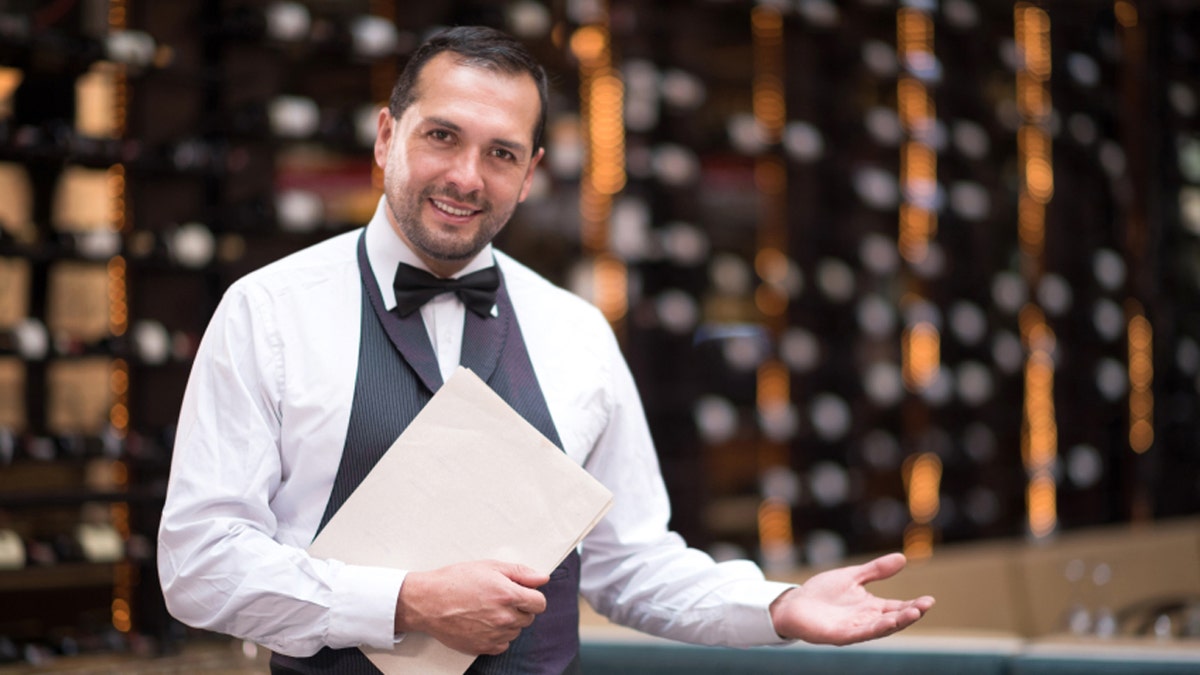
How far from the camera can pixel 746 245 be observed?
607 centimetres

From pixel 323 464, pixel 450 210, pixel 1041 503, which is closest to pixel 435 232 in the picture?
pixel 450 210

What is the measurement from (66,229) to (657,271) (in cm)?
211

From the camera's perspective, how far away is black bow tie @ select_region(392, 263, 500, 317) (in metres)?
1.47

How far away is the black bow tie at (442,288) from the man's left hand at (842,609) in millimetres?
467

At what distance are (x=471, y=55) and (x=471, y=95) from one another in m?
0.05

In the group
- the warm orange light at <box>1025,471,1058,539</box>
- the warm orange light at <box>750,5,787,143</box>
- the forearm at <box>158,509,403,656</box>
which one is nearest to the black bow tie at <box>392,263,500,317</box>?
the forearm at <box>158,509,403,656</box>

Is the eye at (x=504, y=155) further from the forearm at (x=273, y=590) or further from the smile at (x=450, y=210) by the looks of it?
the forearm at (x=273, y=590)

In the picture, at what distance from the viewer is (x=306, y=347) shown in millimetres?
1393

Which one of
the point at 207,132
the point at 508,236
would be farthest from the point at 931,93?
the point at 207,132

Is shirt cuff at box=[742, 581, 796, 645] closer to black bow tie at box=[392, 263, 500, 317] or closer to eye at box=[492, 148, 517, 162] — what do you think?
black bow tie at box=[392, 263, 500, 317]

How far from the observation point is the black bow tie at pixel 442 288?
1.47 metres

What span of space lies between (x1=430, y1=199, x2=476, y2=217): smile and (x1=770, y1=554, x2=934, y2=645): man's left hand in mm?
545

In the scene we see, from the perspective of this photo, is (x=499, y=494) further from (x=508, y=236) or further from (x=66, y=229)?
(x=508, y=236)

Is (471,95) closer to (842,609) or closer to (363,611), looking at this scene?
(363,611)
